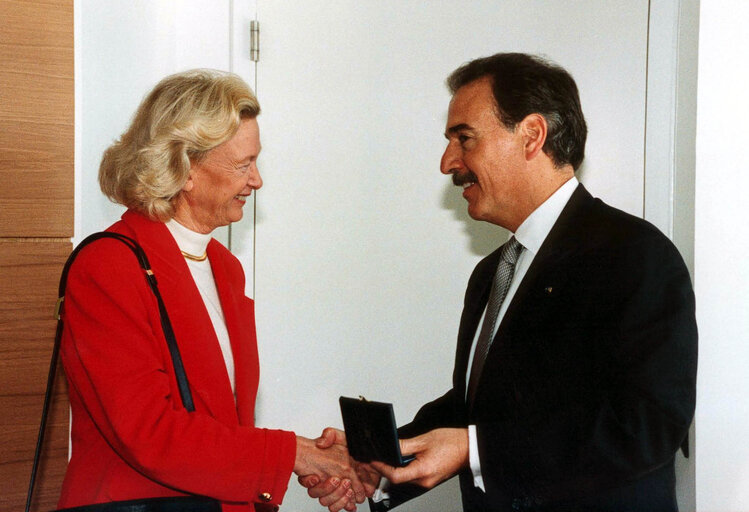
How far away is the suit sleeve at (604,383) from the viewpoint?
167cm

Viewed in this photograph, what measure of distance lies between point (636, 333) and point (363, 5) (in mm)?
1524

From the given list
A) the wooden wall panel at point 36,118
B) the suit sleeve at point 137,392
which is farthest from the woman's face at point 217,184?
the wooden wall panel at point 36,118

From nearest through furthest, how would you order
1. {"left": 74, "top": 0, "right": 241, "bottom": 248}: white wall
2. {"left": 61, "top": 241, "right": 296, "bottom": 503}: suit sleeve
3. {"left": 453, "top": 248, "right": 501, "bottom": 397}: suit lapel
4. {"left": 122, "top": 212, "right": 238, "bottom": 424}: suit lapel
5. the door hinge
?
{"left": 61, "top": 241, "right": 296, "bottom": 503}: suit sleeve, {"left": 122, "top": 212, "right": 238, "bottom": 424}: suit lapel, {"left": 453, "top": 248, "right": 501, "bottom": 397}: suit lapel, {"left": 74, "top": 0, "right": 241, "bottom": 248}: white wall, the door hinge

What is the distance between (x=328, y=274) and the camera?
269cm

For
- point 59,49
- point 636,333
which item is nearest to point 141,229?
point 59,49

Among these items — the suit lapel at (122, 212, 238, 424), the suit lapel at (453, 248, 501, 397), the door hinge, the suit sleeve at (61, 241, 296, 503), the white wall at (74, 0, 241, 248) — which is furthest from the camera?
the door hinge

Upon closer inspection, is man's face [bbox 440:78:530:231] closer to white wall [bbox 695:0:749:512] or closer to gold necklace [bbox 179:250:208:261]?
white wall [bbox 695:0:749:512]

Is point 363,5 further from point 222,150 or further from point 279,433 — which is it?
point 279,433

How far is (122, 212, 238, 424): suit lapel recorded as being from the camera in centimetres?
178

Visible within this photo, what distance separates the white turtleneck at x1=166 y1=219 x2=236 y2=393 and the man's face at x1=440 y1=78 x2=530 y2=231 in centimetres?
66

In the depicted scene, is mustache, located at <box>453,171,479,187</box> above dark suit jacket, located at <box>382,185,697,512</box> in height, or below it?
above

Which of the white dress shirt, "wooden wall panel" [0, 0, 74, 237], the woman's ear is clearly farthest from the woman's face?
the white dress shirt

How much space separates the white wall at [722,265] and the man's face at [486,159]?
0.55 meters

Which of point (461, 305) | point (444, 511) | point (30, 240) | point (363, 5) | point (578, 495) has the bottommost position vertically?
point (444, 511)
